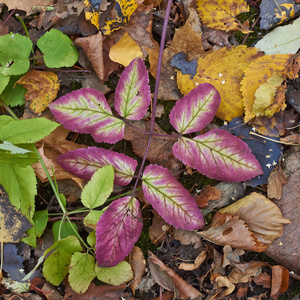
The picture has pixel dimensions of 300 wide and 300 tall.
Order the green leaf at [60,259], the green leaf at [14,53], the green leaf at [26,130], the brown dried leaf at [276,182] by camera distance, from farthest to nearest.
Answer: the brown dried leaf at [276,182] < the green leaf at [14,53] < the green leaf at [60,259] < the green leaf at [26,130]

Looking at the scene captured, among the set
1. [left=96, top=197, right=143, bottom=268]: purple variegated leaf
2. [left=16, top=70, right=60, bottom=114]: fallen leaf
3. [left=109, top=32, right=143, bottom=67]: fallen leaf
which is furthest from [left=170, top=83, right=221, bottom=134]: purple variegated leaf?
[left=16, top=70, right=60, bottom=114]: fallen leaf

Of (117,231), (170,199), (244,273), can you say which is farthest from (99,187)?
(244,273)

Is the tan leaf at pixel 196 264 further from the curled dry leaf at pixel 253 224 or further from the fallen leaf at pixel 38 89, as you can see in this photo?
the fallen leaf at pixel 38 89

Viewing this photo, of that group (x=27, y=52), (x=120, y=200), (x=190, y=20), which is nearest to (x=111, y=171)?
(x=120, y=200)

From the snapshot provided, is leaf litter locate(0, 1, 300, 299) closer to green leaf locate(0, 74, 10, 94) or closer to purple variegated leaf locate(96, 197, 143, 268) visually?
green leaf locate(0, 74, 10, 94)

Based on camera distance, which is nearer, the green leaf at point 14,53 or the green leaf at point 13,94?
the green leaf at point 14,53

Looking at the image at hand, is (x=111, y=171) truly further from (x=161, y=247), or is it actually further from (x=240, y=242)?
(x=240, y=242)

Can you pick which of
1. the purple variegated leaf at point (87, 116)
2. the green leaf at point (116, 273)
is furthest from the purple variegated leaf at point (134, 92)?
the green leaf at point (116, 273)
